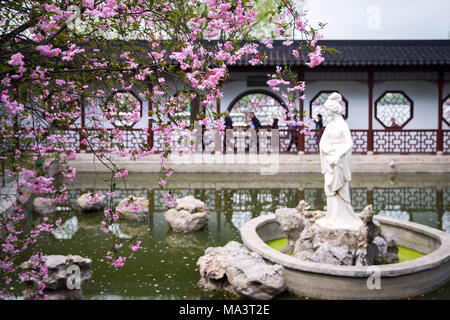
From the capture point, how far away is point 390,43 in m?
18.0

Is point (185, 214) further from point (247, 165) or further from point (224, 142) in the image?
point (224, 142)

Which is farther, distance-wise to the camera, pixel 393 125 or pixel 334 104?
pixel 393 125

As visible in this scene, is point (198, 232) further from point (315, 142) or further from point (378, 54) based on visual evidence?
point (378, 54)

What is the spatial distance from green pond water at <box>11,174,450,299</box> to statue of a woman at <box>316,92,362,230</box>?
1.25 metres

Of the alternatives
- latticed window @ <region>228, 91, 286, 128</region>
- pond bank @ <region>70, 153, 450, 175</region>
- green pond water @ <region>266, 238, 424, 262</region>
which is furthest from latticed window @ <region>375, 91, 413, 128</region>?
green pond water @ <region>266, 238, 424, 262</region>

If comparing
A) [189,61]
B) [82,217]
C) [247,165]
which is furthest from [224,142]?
[189,61]

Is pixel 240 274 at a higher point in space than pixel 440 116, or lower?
lower

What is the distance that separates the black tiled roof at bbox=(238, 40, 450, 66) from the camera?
1529 centimetres

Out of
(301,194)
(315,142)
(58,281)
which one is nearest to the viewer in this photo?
(58,281)

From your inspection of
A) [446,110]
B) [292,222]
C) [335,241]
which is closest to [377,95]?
[446,110]

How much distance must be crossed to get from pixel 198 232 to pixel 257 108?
10.6 metres

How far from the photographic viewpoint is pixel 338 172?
5906 mm

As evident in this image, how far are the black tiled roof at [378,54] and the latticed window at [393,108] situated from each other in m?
1.72

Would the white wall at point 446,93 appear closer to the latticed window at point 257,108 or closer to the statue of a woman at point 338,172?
the latticed window at point 257,108
